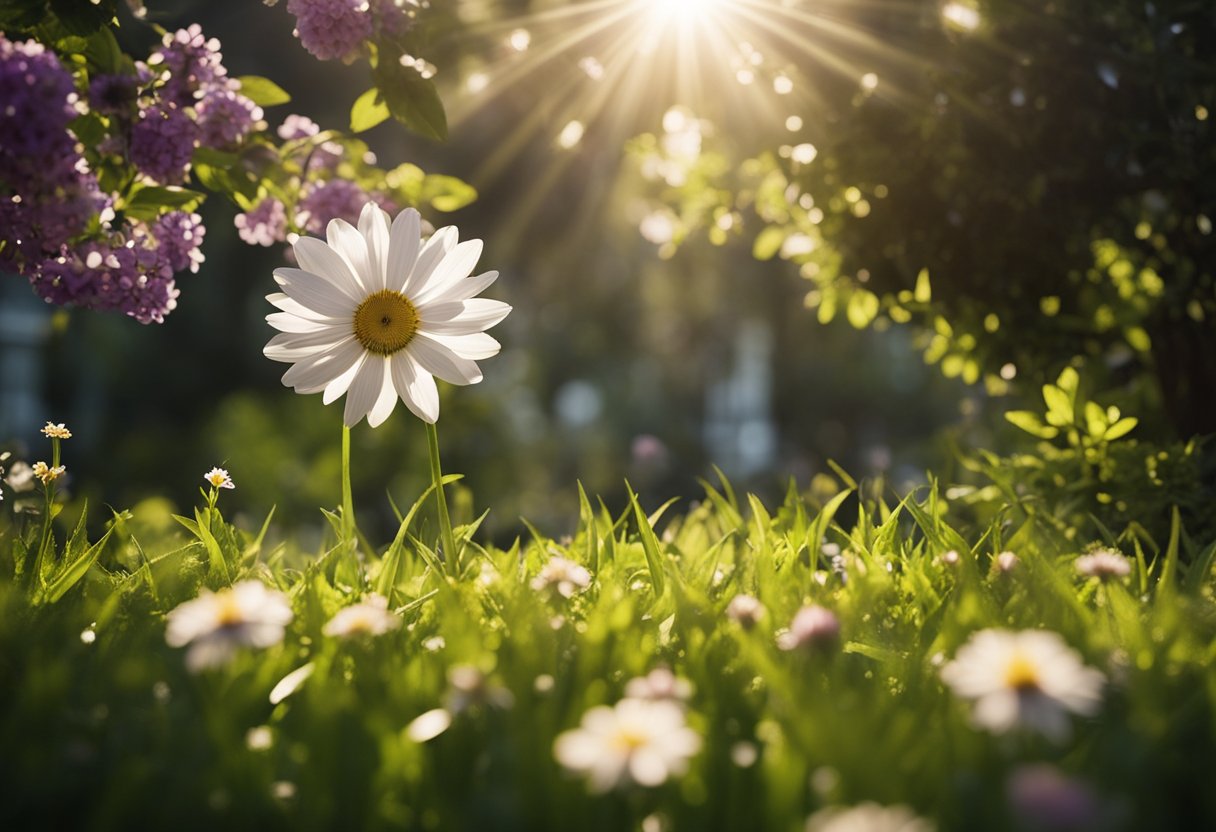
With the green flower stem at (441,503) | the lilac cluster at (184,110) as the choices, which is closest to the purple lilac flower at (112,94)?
the lilac cluster at (184,110)

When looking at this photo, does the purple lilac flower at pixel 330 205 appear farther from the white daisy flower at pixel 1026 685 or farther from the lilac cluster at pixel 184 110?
the white daisy flower at pixel 1026 685

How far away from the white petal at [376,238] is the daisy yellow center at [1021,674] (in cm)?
155

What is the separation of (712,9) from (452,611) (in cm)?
267

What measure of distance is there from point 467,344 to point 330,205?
3.22 ft

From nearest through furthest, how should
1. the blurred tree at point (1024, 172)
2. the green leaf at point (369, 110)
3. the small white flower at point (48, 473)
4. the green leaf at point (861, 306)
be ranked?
the small white flower at point (48, 473), the green leaf at point (369, 110), the blurred tree at point (1024, 172), the green leaf at point (861, 306)

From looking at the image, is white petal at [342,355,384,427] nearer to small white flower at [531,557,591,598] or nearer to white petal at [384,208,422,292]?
white petal at [384,208,422,292]

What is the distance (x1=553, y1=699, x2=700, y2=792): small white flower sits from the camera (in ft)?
4.02

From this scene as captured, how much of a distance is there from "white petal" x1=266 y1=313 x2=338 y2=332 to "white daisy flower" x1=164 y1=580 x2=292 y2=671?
1006 mm

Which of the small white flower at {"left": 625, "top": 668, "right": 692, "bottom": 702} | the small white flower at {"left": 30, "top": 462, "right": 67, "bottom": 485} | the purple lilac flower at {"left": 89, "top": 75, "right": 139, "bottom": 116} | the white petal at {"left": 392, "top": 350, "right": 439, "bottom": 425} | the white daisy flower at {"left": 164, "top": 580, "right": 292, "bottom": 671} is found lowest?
the small white flower at {"left": 30, "top": 462, "right": 67, "bottom": 485}

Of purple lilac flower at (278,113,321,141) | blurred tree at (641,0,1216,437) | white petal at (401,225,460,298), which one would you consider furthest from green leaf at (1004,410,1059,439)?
purple lilac flower at (278,113,321,141)

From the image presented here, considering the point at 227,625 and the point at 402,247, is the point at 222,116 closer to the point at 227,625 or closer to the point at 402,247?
the point at 402,247

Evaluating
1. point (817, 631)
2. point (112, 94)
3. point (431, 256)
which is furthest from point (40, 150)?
point (817, 631)

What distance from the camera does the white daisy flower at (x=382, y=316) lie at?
233cm

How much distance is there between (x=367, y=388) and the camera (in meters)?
2.43
